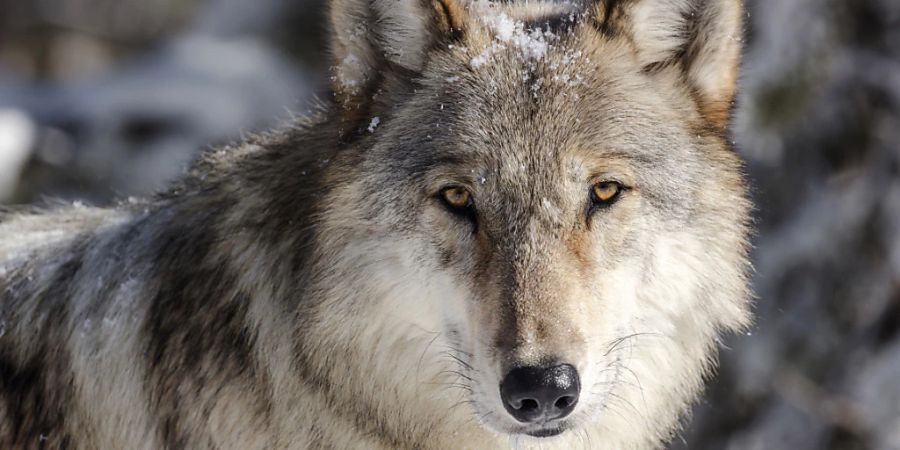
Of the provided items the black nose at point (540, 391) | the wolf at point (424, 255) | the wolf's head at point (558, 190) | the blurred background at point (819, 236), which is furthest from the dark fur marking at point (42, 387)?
the blurred background at point (819, 236)

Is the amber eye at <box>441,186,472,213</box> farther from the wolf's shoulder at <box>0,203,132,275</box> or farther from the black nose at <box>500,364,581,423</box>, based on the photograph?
the wolf's shoulder at <box>0,203,132,275</box>

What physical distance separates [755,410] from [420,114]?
4630mm

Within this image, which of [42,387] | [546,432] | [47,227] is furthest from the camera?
[47,227]

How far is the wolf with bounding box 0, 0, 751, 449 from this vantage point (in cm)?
293

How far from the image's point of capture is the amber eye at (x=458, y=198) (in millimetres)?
2941

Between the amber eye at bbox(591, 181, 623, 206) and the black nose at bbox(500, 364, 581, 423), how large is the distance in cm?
56

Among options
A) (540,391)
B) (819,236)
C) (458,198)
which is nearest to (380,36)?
(458,198)

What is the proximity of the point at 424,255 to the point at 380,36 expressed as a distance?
2.29 ft

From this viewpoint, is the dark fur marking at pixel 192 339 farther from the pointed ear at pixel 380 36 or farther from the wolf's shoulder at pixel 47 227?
the pointed ear at pixel 380 36

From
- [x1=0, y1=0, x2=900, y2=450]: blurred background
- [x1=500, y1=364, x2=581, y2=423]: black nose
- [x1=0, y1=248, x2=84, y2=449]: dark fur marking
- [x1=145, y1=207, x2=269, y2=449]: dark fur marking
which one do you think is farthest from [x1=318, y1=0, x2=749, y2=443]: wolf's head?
A: [x1=0, y1=0, x2=900, y2=450]: blurred background

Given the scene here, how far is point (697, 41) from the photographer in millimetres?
3295

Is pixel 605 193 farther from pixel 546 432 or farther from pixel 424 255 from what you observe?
pixel 546 432

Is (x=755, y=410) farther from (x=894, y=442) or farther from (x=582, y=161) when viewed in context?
(x=582, y=161)

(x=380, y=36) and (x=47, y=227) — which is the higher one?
(x=47, y=227)
